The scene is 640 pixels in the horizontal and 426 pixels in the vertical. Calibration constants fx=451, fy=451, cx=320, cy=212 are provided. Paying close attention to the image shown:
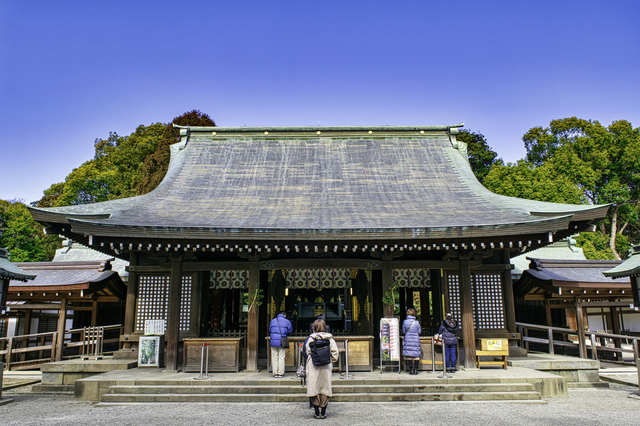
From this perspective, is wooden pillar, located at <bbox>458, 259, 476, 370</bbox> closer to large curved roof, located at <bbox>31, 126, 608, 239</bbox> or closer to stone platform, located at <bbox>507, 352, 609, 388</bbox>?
stone platform, located at <bbox>507, 352, 609, 388</bbox>

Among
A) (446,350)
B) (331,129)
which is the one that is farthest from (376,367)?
(331,129)

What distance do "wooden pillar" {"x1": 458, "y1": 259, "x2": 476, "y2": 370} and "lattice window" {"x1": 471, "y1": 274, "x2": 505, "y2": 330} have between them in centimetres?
92

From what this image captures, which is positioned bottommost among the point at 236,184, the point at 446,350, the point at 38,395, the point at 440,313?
the point at 38,395

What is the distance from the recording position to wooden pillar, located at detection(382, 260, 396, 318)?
35.6 ft

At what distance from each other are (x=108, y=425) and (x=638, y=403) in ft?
31.1

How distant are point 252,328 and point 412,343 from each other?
378cm

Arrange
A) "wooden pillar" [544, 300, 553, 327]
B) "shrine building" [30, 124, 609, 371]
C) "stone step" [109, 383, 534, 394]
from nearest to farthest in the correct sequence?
"stone step" [109, 383, 534, 394] → "shrine building" [30, 124, 609, 371] → "wooden pillar" [544, 300, 553, 327]

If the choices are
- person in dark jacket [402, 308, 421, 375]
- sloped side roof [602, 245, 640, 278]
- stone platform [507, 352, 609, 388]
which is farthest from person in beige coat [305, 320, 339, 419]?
sloped side roof [602, 245, 640, 278]

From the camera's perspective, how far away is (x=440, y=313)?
12391 millimetres

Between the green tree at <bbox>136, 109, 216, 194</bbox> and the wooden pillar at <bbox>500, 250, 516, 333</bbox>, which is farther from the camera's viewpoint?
the green tree at <bbox>136, 109, 216, 194</bbox>

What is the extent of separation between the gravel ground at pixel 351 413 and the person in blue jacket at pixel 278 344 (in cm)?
140

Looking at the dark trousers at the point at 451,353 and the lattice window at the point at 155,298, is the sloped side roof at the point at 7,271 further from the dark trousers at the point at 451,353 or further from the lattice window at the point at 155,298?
the dark trousers at the point at 451,353

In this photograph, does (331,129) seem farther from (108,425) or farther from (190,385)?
(108,425)

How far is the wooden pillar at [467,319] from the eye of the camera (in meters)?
10.8
